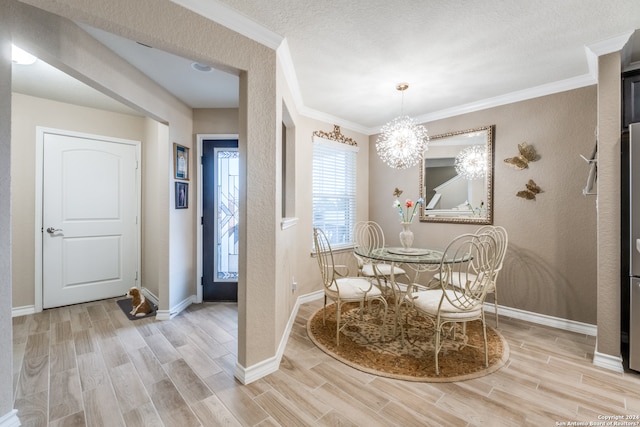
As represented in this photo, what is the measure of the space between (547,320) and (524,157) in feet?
5.82

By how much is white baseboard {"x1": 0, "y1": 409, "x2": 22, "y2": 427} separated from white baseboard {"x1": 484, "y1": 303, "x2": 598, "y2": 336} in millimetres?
4043

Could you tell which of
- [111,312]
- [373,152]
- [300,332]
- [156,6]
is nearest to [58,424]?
[300,332]

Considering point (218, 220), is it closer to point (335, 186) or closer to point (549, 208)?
point (335, 186)

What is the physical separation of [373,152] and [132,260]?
13.0ft

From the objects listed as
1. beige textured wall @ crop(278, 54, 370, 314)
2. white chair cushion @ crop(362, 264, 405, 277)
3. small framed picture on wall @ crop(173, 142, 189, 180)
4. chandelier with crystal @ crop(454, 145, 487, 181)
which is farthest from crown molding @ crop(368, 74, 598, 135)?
small framed picture on wall @ crop(173, 142, 189, 180)

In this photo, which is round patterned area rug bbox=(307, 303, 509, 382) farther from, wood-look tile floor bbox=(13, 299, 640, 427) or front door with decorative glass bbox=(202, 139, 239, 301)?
front door with decorative glass bbox=(202, 139, 239, 301)

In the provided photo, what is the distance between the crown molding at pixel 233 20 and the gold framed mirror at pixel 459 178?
2542mm

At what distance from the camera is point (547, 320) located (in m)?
2.85

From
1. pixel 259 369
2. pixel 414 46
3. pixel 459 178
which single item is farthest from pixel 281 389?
pixel 459 178

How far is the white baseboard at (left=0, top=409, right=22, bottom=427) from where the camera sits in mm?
1413

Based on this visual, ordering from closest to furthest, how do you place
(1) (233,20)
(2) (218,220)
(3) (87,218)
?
(1) (233,20), (3) (87,218), (2) (218,220)

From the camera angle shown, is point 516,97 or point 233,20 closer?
point 233,20

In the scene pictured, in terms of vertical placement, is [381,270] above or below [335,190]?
below

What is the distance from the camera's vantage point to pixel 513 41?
209cm
